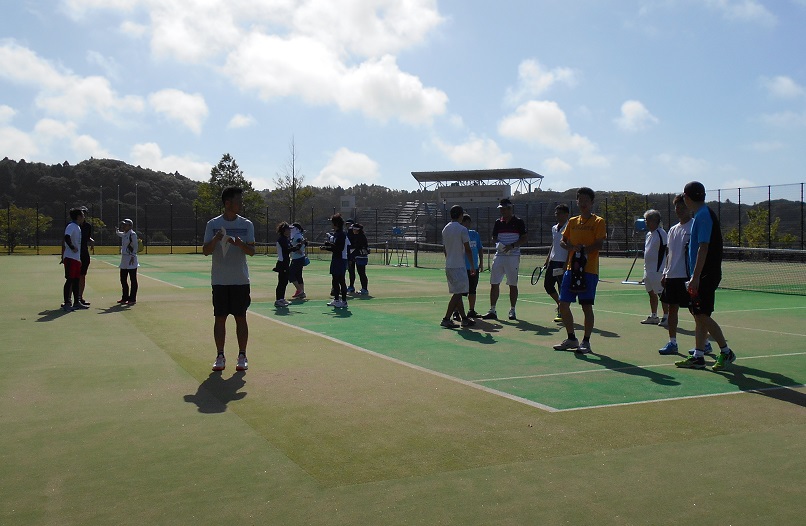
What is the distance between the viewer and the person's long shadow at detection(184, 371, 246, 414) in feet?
21.1

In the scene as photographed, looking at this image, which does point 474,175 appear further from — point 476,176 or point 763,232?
point 763,232

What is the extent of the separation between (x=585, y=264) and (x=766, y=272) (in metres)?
21.8

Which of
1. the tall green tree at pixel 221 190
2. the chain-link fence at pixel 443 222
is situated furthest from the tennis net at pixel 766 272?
the tall green tree at pixel 221 190

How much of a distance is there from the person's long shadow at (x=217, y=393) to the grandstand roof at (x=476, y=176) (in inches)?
3256

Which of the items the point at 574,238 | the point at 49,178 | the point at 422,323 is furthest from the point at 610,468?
the point at 49,178

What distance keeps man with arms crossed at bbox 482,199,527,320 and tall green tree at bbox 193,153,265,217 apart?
2264 inches

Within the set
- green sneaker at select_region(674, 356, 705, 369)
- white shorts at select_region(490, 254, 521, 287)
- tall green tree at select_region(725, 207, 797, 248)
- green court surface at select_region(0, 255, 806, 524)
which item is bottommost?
green court surface at select_region(0, 255, 806, 524)

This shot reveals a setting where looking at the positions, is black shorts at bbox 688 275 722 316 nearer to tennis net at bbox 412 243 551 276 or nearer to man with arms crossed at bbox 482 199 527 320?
man with arms crossed at bbox 482 199 527 320

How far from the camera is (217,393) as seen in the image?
6.93m

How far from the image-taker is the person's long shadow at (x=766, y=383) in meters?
6.70

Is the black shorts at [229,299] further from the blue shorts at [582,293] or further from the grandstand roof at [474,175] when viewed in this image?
the grandstand roof at [474,175]

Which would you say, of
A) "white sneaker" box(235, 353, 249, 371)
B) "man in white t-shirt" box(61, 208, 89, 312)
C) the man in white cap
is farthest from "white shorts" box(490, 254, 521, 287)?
"man in white t-shirt" box(61, 208, 89, 312)

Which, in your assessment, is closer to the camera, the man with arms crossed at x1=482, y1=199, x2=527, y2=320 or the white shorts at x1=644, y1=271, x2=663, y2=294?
the white shorts at x1=644, y1=271, x2=663, y2=294

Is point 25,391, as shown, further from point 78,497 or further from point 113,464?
point 78,497
